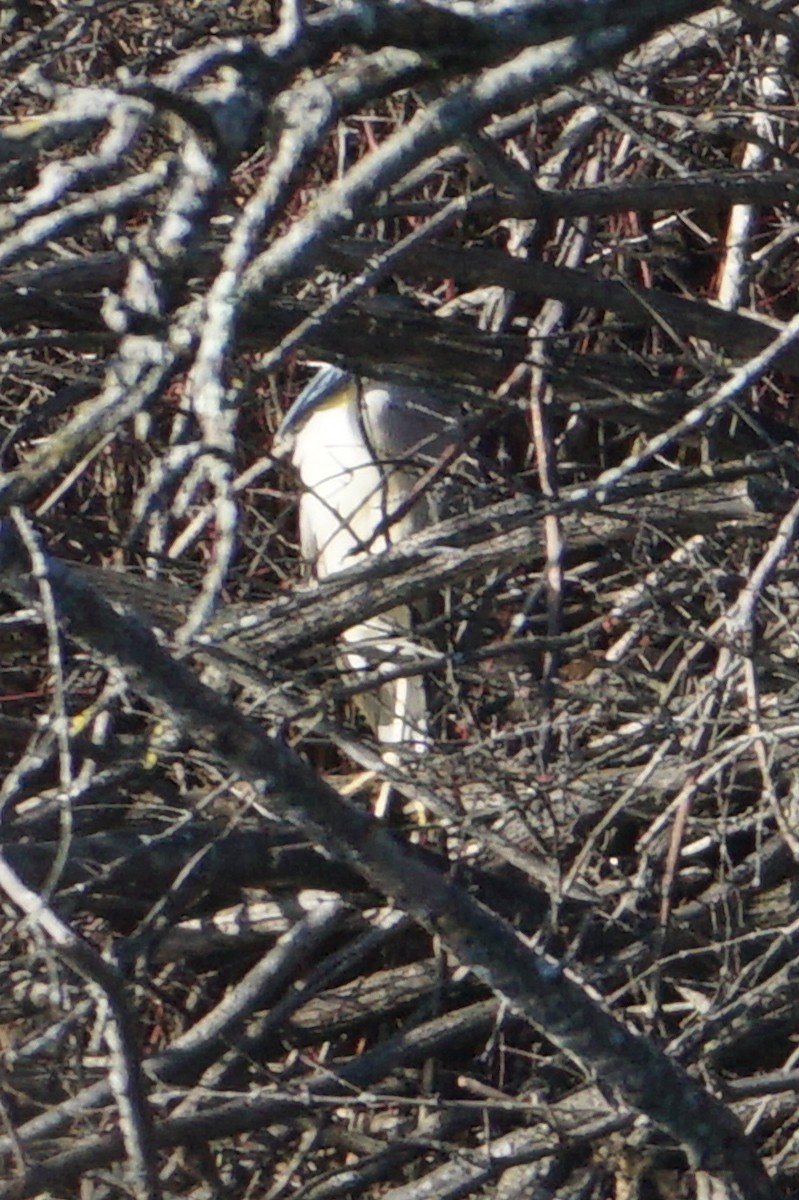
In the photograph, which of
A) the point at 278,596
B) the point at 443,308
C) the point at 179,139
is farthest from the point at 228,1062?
the point at 179,139

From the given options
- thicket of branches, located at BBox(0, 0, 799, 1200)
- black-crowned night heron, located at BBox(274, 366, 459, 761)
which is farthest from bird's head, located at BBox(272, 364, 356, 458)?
thicket of branches, located at BBox(0, 0, 799, 1200)

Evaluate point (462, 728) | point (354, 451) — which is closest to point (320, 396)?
point (354, 451)

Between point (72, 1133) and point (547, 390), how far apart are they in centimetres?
148

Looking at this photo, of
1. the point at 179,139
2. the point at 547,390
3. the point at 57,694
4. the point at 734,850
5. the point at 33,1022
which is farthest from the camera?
the point at 734,850

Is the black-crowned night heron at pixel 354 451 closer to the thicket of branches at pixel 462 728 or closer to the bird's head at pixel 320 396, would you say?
the bird's head at pixel 320 396

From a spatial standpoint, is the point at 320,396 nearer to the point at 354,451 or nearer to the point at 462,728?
the point at 354,451

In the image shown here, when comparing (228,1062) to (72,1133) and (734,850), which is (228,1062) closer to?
(72,1133)

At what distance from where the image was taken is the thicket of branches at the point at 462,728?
219 centimetres

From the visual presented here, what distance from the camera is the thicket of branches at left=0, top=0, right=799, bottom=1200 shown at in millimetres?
2186

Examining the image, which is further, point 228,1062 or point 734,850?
point 734,850

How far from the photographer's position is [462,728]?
3418mm

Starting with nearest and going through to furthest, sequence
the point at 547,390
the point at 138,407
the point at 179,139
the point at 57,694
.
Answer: the point at 138,407, the point at 179,139, the point at 57,694, the point at 547,390

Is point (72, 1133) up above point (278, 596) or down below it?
below

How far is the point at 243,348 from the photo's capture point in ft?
9.12
